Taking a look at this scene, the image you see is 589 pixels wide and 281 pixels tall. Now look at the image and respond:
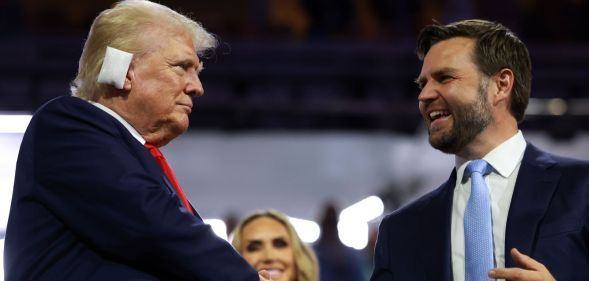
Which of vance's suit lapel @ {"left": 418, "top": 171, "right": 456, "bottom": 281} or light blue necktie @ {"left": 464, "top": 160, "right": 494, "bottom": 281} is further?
vance's suit lapel @ {"left": 418, "top": 171, "right": 456, "bottom": 281}

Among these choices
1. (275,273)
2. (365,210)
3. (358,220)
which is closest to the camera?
(275,273)

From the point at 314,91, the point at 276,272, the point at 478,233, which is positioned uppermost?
the point at 478,233

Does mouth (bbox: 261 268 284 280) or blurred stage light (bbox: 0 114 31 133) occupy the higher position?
mouth (bbox: 261 268 284 280)

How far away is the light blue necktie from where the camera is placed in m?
2.12

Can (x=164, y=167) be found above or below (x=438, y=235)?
above

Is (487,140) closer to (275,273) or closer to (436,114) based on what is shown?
(436,114)

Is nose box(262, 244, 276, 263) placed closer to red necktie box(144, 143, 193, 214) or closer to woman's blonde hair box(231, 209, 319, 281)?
woman's blonde hair box(231, 209, 319, 281)

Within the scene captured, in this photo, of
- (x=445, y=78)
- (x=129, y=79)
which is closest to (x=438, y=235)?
(x=445, y=78)

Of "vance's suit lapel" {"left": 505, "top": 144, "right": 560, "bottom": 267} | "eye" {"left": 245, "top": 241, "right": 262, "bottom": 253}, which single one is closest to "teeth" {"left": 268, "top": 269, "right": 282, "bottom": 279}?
"eye" {"left": 245, "top": 241, "right": 262, "bottom": 253}

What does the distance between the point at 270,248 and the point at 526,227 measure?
183 centimetres

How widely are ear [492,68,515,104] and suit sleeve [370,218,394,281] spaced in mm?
403

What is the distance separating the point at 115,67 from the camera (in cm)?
198

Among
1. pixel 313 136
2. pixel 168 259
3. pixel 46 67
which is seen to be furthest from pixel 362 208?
pixel 168 259

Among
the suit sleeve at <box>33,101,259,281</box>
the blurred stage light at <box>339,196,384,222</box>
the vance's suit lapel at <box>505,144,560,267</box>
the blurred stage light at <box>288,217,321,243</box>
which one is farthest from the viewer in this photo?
the blurred stage light at <box>339,196,384,222</box>
